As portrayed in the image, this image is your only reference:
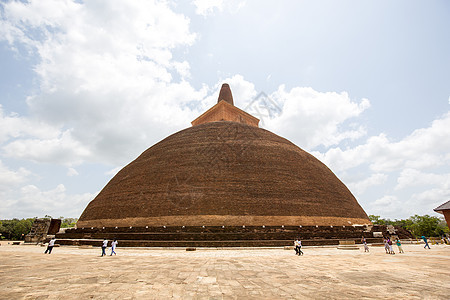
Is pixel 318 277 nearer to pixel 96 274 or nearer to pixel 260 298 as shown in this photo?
pixel 260 298

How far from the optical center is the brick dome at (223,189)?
52.3 feet

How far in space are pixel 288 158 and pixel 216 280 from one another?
17.8 metres

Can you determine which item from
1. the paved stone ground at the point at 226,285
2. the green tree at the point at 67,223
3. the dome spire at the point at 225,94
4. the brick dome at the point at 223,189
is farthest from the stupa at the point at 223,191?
the green tree at the point at 67,223

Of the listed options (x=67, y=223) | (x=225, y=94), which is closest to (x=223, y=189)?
(x=225, y=94)

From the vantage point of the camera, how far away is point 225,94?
39125 mm

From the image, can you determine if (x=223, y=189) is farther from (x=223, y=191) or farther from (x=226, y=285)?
(x=226, y=285)

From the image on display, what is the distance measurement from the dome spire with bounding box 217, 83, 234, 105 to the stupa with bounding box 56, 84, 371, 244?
16331 millimetres

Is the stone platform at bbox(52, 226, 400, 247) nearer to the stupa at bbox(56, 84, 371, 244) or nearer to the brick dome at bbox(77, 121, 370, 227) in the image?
the stupa at bbox(56, 84, 371, 244)

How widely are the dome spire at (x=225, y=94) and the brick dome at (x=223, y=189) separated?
16722 millimetres

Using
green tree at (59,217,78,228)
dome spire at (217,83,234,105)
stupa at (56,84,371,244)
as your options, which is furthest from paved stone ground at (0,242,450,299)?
green tree at (59,217,78,228)

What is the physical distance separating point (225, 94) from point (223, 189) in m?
25.3

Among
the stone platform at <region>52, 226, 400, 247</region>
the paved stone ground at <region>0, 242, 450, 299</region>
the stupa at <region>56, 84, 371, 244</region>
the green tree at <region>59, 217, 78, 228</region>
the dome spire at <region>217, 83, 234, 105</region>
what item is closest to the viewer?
the paved stone ground at <region>0, 242, 450, 299</region>

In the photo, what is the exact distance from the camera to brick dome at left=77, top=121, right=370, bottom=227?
52.3ft

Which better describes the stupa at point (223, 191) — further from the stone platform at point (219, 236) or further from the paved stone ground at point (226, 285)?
the paved stone ground at point (226, 285)
